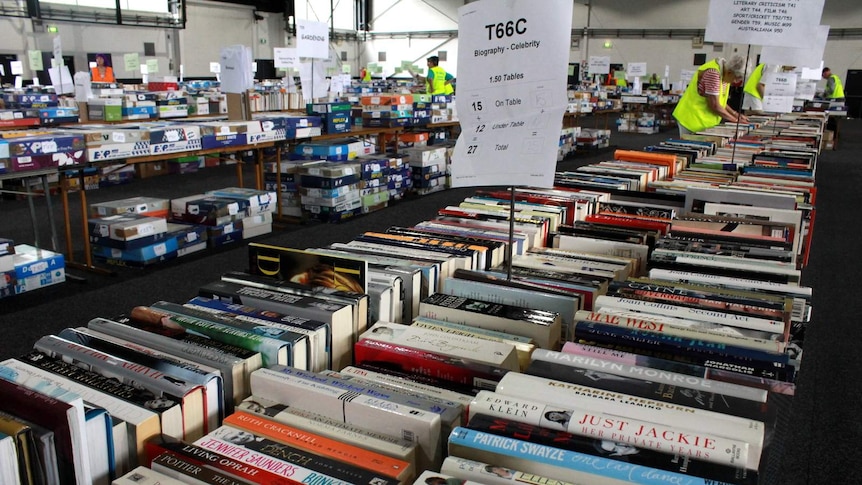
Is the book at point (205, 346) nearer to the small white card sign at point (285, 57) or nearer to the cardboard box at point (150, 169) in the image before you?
the small white card sign at point (285, 57)

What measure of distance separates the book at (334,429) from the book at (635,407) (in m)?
0.21

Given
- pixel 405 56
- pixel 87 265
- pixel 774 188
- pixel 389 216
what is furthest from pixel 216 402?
pixel 405 56

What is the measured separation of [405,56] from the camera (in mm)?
24891

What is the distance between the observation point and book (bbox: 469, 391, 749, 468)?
3.20 feet

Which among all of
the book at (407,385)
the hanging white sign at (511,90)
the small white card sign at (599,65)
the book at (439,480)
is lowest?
the book at (407,385)

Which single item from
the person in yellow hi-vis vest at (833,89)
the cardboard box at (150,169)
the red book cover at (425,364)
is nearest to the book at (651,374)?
the red book cover at (425,364)

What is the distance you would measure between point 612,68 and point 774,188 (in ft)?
65.2

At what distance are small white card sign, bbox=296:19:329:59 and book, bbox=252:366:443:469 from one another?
224 inches

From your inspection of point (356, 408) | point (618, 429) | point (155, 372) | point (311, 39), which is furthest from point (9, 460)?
point (311, 39)

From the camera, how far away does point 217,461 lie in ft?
3.39

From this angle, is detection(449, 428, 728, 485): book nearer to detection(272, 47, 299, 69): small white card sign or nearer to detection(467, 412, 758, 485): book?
detection(467, 412, 758, 485): book

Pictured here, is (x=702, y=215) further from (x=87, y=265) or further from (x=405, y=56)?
(x=405, y=56)

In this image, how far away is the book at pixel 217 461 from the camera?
995 millimetres

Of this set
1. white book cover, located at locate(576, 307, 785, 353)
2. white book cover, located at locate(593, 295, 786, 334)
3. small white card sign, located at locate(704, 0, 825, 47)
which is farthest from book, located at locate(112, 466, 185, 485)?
small white card sign, located at locate(704, 0, 825, 47)
